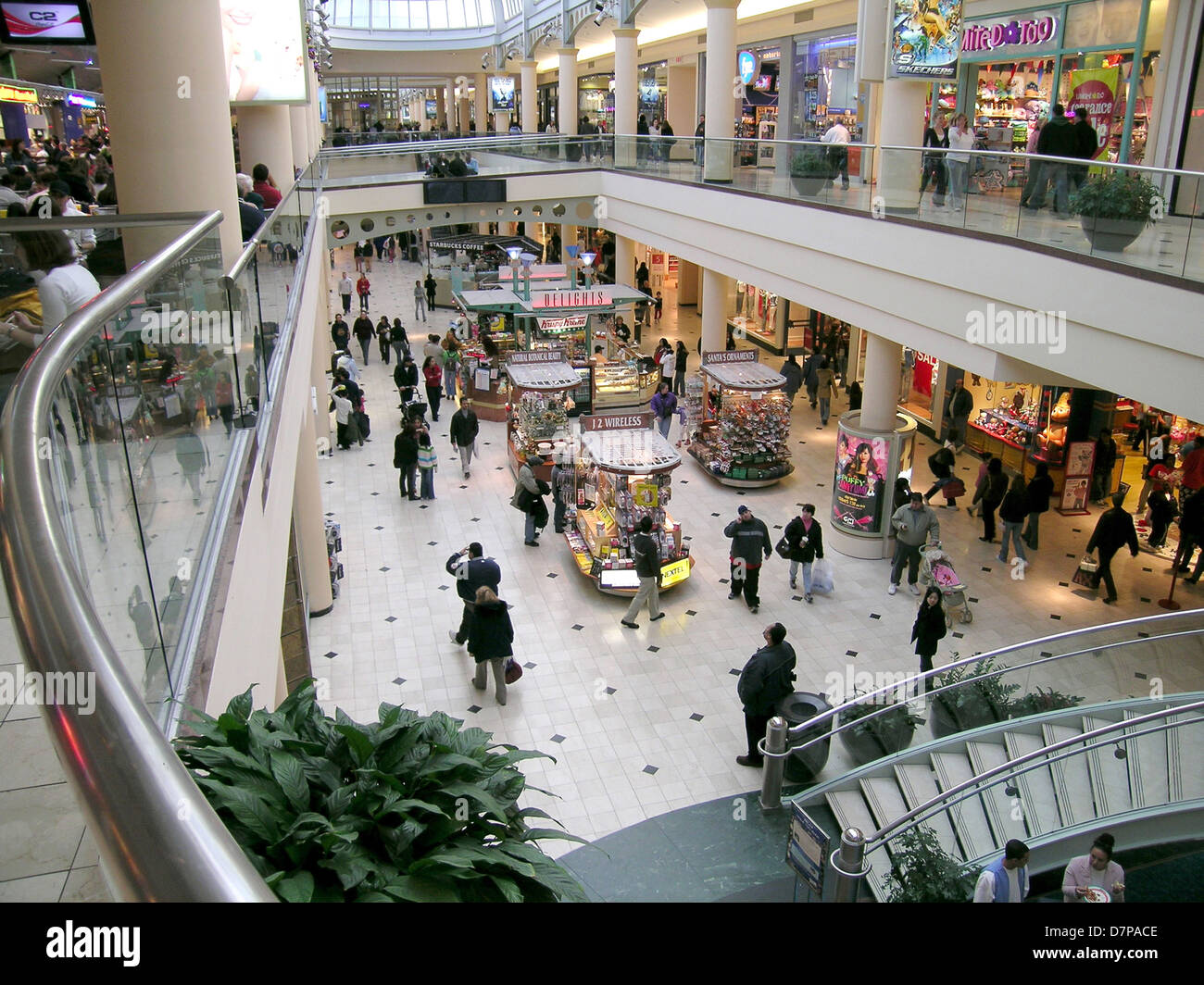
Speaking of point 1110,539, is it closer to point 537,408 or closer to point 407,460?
point 537,408

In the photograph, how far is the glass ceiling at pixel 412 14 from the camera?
43.8 metres

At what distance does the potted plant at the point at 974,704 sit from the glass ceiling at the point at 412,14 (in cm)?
4338

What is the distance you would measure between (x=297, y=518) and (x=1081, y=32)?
12.5 metres

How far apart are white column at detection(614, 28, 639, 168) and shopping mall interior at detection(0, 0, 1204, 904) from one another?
718mm

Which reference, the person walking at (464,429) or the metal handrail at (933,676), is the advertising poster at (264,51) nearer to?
the person walking at (464,429)

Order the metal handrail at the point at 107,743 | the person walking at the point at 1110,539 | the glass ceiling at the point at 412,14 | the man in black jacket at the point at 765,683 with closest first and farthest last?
the metal handrail at the point at 107,743
the man in black jacket at the point at 765,683
the person walking at the point at 1110,539
the glass ceiling at the point at 412,14

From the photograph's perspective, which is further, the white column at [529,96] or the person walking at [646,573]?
the white column at [529,96]

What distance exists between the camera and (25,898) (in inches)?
84.8

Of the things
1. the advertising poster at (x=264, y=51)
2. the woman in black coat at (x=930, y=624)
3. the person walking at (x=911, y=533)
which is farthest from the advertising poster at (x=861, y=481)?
the advertising poster at (x=264, y=51)

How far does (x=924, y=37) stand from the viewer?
11.1 m

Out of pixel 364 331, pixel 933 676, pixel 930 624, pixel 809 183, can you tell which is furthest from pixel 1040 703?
pixel 364 331

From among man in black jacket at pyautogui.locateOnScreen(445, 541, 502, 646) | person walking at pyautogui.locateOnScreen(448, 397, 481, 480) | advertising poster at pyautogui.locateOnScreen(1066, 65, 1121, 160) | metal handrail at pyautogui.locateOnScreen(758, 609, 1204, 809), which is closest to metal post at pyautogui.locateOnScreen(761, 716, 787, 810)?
metal handrail at pyautogui.locateOnScreen(758, 609, 1204, 809)

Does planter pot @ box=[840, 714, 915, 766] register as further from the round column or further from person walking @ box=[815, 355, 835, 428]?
person walking @ box=[815, 355, 835, 428]
